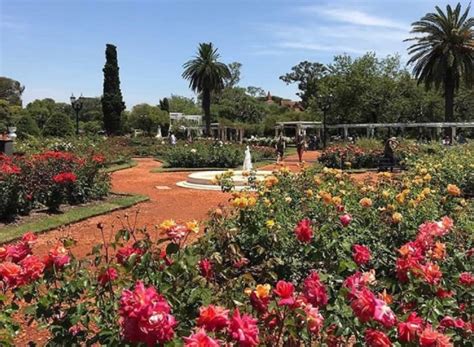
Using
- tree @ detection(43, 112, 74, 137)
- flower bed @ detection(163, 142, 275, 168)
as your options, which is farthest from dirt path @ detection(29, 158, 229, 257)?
tree @ detection(43, 112, 74, 137)

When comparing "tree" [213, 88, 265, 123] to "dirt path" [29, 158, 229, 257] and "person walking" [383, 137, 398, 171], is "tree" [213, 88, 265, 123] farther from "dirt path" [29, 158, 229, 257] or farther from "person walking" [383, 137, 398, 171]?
"dirt path" [29, 158, 229, 257]

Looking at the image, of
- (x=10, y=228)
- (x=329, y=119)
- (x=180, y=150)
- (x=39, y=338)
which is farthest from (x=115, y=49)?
(x=39, y=338)

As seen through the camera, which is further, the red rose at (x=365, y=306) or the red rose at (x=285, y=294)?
the red rose at (x=285, y=294)

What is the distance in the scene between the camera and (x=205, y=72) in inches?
2131

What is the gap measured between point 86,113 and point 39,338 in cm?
9236

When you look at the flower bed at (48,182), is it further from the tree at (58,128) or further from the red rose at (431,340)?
the tree at (58,128)

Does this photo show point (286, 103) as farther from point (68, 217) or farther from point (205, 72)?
point (68, 217)

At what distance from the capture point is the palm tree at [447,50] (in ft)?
116

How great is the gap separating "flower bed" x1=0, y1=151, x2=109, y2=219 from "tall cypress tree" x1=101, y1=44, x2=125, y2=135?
35.3m

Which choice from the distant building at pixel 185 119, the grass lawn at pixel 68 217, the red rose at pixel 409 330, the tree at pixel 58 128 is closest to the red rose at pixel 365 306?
the red rose at pixel 409 330

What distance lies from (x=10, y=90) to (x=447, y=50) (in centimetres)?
7644

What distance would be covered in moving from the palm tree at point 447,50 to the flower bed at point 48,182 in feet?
96.0

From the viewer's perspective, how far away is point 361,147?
984 inches

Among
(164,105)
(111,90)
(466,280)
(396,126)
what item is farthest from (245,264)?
(164,105)
